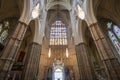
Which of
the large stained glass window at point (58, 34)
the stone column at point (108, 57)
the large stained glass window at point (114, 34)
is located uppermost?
the large stained glass window at point (58, 34)

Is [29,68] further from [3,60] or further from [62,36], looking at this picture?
[62,36]

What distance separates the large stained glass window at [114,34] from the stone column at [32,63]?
10.3 metres

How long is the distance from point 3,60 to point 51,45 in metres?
13.6

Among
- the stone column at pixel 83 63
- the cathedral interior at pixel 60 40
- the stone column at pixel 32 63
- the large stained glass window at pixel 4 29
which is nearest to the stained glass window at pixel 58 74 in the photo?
the cathedral interior at pixel 60 40

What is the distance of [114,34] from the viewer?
53.2ft

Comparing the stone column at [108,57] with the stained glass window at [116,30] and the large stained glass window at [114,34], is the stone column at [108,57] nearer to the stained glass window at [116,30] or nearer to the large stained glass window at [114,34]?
the large stained glass window at [114,34]

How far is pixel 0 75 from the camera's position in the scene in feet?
24.0

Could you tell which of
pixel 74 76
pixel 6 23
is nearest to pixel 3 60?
pixel 6 23

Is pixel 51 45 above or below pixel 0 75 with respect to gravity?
above

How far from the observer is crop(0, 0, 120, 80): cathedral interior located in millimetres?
8906

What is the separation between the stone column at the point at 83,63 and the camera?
11.8m

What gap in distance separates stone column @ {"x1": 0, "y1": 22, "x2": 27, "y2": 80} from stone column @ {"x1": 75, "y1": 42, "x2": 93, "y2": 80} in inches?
284

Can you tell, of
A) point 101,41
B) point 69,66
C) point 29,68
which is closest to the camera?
point 101,41

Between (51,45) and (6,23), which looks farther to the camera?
(51,45)
